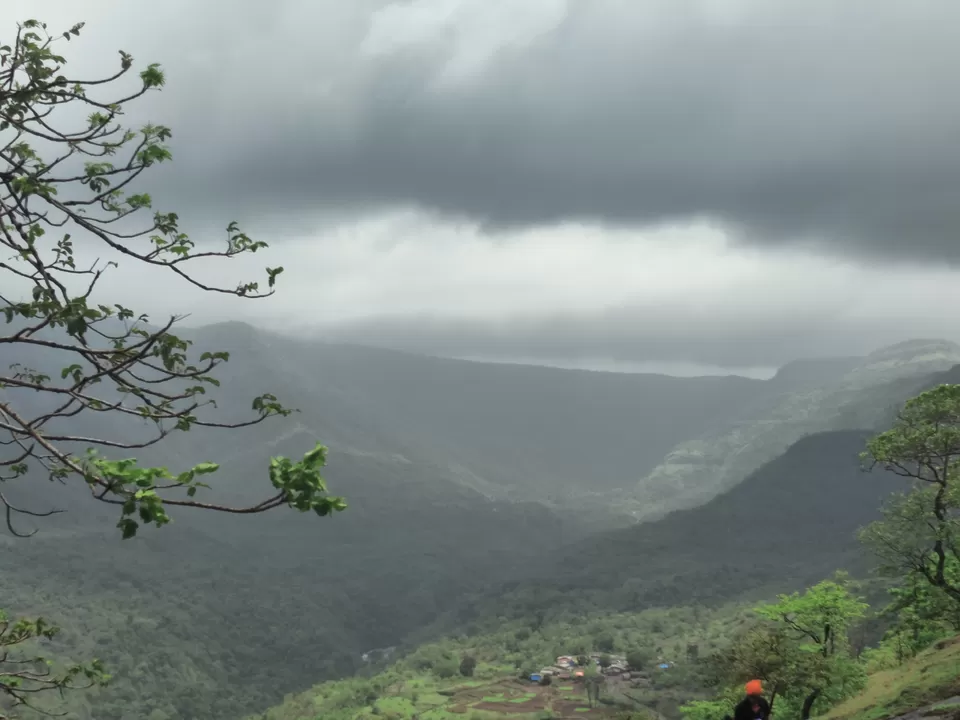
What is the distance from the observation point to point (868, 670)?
127 feet

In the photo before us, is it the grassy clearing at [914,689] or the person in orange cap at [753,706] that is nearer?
the person in orange cap at [753,706]

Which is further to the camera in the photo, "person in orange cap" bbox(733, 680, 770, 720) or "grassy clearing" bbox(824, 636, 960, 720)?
"grassy clearing" bbox(824, 636, 960, 720)

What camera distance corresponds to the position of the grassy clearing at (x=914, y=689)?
19766 millimetres

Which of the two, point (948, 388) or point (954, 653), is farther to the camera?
point (948, 388)

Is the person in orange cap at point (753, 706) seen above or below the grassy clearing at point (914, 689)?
above

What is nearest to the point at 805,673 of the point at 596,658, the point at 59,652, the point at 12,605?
the point at 596,658

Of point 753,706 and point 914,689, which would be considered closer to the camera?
point 753,706

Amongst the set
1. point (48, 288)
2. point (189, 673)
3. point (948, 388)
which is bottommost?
point (189, 673)

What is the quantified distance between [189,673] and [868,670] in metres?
203

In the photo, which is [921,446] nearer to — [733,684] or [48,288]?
[733,684]

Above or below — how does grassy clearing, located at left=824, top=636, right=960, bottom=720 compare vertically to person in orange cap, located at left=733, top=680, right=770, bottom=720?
below

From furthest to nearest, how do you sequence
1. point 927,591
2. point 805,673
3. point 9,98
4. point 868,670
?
1. point 868,670
2. point 927,591
3. point 805,673
4. point 9,98

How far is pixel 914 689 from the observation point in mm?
21297

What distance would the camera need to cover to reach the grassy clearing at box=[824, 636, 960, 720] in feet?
64.8
